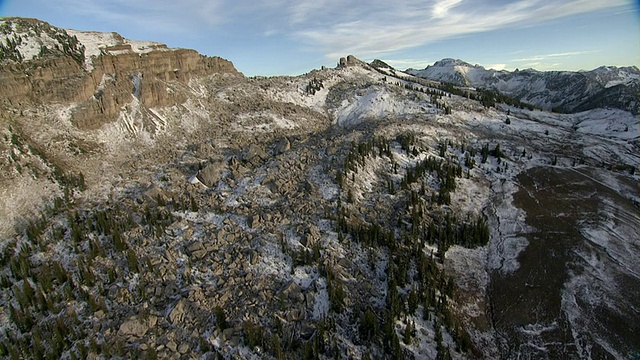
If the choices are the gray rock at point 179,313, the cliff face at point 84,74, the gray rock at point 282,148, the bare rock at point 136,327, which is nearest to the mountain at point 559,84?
the gray rock at point 282,148

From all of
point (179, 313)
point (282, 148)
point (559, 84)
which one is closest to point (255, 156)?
point (282, 148)

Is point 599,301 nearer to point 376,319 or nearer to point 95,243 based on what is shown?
point 376,319

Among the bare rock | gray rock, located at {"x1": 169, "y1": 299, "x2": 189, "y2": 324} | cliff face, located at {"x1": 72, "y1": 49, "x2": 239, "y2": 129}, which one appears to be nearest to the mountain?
cliff face, located at {"x1": 72, "y1": 49, "x2": 239, "y2": 129}

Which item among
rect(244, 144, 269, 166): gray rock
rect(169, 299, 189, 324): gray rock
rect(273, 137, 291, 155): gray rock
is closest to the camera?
rect(169, 299, 189, 324): gray rock

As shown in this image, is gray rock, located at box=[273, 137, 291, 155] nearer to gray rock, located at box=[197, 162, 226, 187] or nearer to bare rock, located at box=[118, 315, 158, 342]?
gray rock, located at box=[197, 162, 226, 187]

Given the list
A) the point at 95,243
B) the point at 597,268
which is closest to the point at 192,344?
the point at 95,243

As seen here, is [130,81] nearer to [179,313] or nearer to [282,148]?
[282,148]

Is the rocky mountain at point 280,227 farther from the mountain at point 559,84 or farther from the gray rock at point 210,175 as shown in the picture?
the mountain at point 559,84
